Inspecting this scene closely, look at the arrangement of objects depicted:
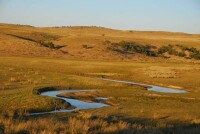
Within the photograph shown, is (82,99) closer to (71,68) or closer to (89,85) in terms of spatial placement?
(89,85)

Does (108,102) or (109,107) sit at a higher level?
(109,107)

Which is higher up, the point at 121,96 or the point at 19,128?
the point at 19,128

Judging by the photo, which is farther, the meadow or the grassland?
the grassland

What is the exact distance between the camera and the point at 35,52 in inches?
3029

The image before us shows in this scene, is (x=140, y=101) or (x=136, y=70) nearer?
(x=140, y=101)

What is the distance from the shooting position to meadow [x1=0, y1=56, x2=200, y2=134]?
13406mm

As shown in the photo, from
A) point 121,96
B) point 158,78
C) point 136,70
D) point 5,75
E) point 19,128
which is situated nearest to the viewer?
point 19,128

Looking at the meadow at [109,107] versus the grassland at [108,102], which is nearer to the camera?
A: the meadow at [109,107]

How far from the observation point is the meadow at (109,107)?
13.4 m

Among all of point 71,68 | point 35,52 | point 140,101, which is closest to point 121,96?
point 140,101

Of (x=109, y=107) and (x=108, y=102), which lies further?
(x=108, y=102)

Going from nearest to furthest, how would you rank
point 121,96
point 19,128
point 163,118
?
point 19,128 → point 163,118 → point 121,96

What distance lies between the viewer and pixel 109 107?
24531 mm

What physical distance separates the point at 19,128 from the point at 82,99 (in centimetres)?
1719
